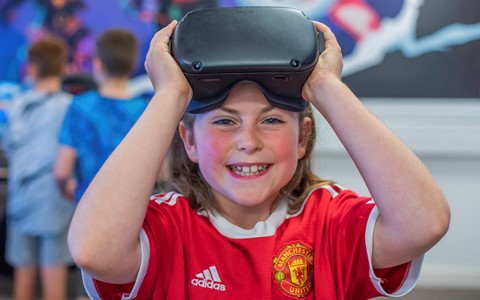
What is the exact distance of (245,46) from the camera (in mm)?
998

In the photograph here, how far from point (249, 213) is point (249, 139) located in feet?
0.57

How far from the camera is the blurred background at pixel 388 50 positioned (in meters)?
3.52

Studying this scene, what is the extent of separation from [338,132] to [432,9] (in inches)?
106

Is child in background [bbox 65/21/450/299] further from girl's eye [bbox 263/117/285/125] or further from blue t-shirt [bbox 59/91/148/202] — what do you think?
blue t-shirt [bbox 59/91/148/202]

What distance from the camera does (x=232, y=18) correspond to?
1016 millimetres

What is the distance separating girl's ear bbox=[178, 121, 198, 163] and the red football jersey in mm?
87

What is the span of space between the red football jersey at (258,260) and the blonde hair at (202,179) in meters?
0.05

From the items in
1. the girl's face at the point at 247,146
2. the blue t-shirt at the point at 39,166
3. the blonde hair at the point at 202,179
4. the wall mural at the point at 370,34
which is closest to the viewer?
the girl's face at the point at 247,146

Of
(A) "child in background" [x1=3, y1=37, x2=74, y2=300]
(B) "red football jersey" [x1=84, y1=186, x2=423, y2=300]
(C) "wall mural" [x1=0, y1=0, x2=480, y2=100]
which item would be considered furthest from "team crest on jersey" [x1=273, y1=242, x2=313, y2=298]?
(C) "wall mural" [x1=0, y1=0, x2=480, y2=100]

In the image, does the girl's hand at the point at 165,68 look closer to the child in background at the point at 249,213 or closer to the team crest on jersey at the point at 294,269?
the child in background at the point at 249,213

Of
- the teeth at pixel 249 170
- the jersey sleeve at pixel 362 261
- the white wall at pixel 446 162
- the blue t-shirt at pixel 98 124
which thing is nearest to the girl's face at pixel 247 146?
the teeth at pixel 249 170

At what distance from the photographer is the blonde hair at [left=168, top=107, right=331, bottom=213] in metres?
1.20

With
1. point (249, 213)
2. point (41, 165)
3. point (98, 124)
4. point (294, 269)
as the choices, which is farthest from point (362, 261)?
point (41, 165)

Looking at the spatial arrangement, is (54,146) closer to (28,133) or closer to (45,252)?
(28,133)
